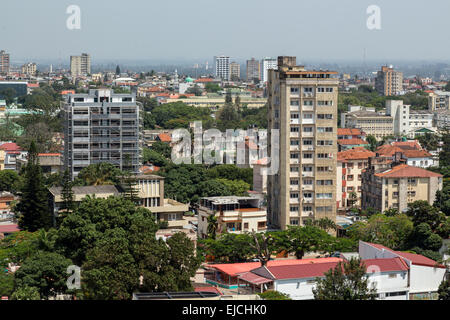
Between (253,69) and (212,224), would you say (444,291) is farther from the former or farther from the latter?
(253,69)

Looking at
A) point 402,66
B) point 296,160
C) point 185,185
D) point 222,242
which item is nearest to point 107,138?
point 185,185

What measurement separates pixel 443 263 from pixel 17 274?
17.3 feet

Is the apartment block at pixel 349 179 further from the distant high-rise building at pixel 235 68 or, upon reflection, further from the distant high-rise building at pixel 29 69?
the distant high-rise building at pixel 235 68

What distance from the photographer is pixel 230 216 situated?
12836mm

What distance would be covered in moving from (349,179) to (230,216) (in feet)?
18.2

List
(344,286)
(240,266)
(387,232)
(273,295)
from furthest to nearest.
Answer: (387,232), (240,266), (273,295), (344,286)

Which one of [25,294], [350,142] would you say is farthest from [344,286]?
[350,142]

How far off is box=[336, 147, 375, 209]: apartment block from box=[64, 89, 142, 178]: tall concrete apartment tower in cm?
A: 470

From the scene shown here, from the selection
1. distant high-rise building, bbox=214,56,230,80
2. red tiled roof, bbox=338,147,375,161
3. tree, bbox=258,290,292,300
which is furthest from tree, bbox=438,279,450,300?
distant high-rise building, bbox=214,56,230,80

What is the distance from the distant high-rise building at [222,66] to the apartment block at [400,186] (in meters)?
52.6

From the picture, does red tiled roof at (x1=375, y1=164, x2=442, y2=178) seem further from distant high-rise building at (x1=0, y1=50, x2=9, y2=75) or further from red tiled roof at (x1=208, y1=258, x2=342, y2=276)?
distant high-rise building at (x1=0, y1=50, x2=9, y2=75)

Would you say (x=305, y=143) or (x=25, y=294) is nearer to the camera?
(x=25, y=294)

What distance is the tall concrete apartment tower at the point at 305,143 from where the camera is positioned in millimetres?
13711
